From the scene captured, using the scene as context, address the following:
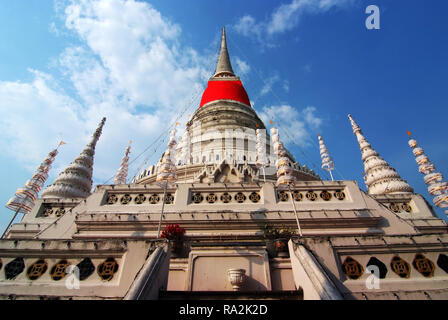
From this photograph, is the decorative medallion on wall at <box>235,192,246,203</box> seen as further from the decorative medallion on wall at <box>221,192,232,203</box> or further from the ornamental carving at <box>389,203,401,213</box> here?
the ornamental carving at <box>389,203,401,213</box>

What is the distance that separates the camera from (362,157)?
19094 mm

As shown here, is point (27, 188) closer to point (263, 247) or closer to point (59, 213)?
point (59, 213)

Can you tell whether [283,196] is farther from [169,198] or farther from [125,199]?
[125,199]

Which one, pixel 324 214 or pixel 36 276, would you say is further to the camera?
pixel 324 214

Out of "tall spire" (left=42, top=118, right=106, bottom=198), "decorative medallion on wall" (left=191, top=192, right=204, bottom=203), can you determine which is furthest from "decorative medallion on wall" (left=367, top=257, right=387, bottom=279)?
"tall spire" (left=42, top=118, right=106, bottom=198)

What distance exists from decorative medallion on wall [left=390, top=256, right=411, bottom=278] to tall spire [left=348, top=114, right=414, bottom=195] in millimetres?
12340

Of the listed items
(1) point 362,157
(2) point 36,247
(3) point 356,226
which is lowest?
(2) point 36,247

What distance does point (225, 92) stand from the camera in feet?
111

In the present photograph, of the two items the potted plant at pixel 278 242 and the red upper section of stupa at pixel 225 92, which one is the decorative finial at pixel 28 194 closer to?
the potted plant at pixel 278 242

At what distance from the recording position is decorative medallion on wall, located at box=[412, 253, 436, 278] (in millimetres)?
4859

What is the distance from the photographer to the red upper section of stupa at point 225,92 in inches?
1316

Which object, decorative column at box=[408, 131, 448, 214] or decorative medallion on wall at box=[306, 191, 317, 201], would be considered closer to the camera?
decorative medallion on wall at box=[306, 191, 317, 201]
